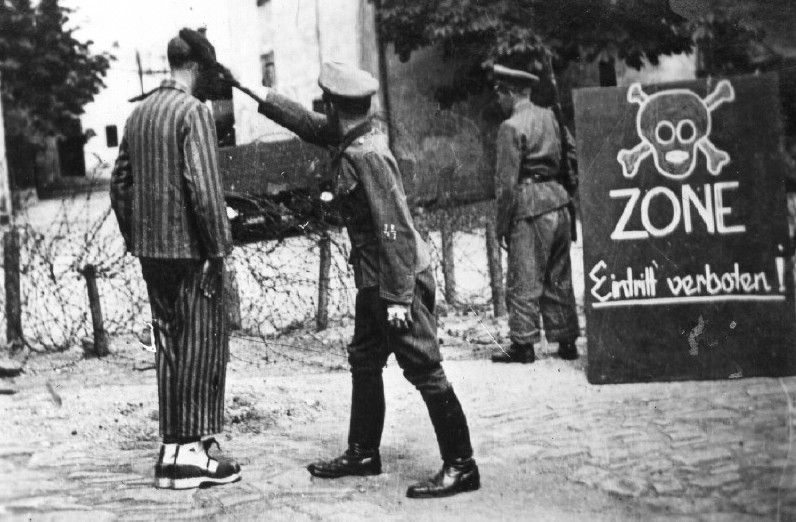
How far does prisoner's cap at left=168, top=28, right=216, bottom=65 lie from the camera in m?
4.24

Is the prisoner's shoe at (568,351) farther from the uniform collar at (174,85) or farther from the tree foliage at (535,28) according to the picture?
the tree foliage at (535,28)

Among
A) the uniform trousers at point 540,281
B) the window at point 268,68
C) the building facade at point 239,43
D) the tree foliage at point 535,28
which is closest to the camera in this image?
the building facade at point 239,43

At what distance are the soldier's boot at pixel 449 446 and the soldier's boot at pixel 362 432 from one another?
0.32 metres

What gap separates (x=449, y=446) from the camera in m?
4.02

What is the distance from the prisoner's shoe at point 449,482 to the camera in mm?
3969

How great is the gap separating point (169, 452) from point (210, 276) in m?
0.77

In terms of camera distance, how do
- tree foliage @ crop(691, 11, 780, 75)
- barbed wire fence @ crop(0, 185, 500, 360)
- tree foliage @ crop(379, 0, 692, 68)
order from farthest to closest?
tree foliage @ crop(379, 0, 692, 68) → barbed wire fence @ crop(0, 185, 500, 360) → tree foliage @ crop(691, 11, 780, 75)

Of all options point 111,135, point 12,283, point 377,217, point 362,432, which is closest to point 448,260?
point 12,283

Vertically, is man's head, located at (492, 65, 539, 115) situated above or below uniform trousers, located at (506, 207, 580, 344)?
above

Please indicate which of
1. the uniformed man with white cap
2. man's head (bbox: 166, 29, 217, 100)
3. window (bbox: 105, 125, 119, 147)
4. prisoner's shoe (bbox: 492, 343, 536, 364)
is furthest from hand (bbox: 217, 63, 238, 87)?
window (bbox: 105, 125, 119, 147)

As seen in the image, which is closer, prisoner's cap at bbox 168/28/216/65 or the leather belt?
prisoner's cap at bbox 168/28/216/65

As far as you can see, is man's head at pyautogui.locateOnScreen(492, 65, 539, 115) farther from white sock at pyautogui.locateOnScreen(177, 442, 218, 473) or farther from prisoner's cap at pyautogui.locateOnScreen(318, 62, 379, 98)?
white sock at pyautogui.locateOnScreen(177, 442, 218, 473)

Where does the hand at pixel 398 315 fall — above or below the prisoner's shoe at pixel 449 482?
above

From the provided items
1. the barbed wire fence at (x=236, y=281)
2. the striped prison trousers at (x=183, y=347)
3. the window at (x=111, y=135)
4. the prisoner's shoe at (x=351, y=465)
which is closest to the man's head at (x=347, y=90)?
the striped prison trousers at (x=183, y=347)
